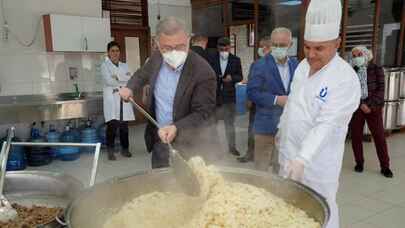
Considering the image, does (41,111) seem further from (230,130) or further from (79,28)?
(230,130)

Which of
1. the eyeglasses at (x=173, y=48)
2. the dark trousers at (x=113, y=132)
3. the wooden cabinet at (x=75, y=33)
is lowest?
the dark trousers at (x=113, y=132)

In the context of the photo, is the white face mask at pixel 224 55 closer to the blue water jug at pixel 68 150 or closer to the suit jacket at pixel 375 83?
the suit jacket at pixel 375 83

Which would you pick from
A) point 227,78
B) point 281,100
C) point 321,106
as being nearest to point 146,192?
point 321,106

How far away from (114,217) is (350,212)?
2.33 meters

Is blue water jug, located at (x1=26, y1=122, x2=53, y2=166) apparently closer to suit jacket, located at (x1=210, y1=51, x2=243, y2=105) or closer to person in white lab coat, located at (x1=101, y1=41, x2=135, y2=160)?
person in white lab coat, located at (x1=101, y1=41, x2=135, y2=160)

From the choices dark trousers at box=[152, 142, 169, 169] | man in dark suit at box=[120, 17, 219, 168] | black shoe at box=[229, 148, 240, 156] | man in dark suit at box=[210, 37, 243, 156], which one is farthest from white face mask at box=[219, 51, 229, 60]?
dark trousers at box=[152, 142, 169, 169]

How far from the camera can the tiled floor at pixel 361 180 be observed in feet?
9.34

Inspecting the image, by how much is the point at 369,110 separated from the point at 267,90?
1.66m

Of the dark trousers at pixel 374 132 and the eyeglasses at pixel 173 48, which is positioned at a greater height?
the eyeglasses at pixel 173 48

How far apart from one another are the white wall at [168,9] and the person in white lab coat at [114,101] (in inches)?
78.9

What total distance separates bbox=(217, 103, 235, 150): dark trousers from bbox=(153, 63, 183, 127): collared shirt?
276cm

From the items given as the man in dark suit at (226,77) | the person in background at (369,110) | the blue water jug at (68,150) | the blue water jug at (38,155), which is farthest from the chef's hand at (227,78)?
the blue water jug at (38,155)

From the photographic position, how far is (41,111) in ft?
13.6

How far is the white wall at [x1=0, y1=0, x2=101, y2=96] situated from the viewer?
15.0 feet
